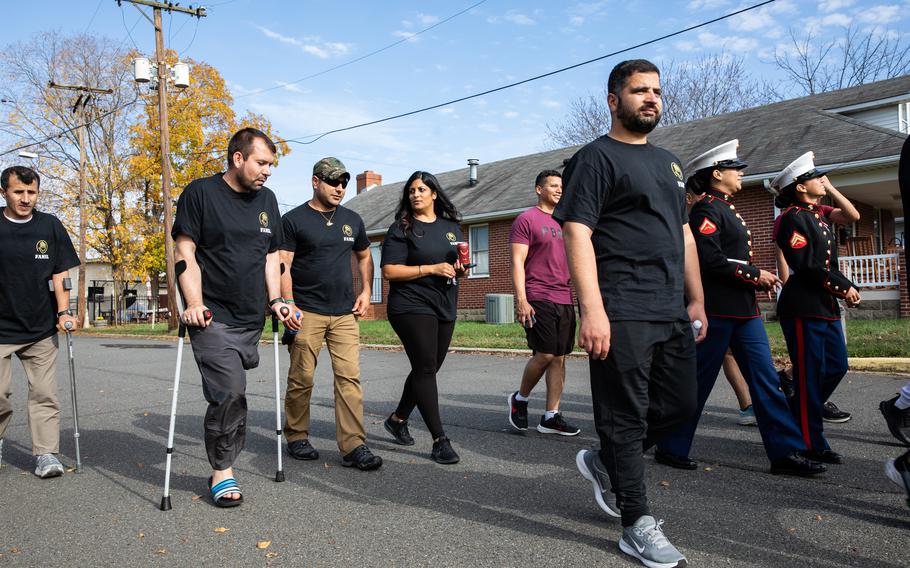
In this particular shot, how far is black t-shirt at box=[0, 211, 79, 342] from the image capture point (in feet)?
17.3

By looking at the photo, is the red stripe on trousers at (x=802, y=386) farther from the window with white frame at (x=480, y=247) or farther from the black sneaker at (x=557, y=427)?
the window with white frame at (x=480, y=247)

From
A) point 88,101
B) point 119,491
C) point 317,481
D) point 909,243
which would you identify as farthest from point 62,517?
point 88,101

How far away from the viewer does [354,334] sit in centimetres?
568

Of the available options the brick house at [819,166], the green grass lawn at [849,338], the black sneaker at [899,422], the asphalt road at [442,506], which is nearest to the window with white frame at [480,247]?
the brick house at [819,166]

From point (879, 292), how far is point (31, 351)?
1714 cm

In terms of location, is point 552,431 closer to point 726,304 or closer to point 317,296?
point 726,304

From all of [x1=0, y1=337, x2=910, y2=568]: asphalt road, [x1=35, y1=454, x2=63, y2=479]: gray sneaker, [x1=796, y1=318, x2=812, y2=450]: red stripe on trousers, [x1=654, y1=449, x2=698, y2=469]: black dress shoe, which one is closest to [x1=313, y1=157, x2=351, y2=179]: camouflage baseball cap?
[x1=0, y1=337, x2=910, y2=568]: asphalt road

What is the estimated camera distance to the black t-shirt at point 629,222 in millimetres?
3426

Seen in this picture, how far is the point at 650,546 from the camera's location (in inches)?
126

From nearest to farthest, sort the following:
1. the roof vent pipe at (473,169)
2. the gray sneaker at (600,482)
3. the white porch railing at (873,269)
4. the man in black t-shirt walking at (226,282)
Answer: the gray sneaker at (600,482) < the man in black t-shirt walking at (226,282) < the white porch railing at (873,269) < the roof vent pipe at (473,169)

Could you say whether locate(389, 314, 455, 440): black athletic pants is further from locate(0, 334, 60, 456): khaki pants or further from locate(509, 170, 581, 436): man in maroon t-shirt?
locate(0, 334, 60, 456): khaki pants

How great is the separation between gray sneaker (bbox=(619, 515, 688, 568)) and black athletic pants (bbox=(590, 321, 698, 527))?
0.17ft

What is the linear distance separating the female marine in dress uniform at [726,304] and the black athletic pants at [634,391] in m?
1.34

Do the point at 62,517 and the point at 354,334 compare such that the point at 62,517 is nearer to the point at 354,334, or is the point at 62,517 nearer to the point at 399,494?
the point at 399,494
